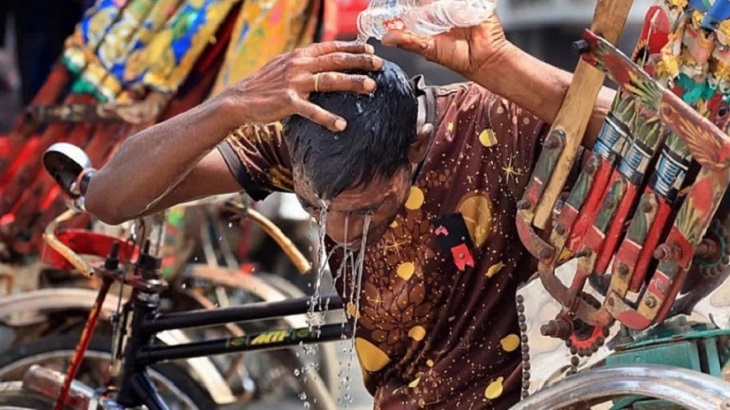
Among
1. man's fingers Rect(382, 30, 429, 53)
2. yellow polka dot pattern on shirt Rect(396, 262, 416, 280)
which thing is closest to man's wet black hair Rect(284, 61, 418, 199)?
man's fingers Rect(382, 30, 429, 53)

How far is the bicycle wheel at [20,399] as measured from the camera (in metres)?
3.81

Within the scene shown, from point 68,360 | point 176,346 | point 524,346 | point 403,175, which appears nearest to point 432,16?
point 403,175

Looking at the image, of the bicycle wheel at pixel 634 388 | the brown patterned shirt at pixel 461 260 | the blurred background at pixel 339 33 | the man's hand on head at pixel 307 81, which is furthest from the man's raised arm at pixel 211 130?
the blurred background at pixel 339 33

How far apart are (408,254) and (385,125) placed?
13.2 inches

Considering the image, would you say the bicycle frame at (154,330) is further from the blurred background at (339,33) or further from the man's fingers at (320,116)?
the blurred background at (339,33)

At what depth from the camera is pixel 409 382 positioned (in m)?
2.74

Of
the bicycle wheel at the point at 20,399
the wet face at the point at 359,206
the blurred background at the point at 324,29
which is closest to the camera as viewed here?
the wet face at the point at 359,206

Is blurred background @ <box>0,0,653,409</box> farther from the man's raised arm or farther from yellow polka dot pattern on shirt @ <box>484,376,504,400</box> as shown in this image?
yellow polka dot pattern on shirt @ <box>484,376,504,400</box>

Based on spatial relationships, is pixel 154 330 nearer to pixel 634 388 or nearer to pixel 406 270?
pixel 406 270

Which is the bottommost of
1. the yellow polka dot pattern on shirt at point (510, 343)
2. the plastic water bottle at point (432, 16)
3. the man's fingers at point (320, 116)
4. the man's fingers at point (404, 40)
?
the yellow polka dot pattern on shirt at point (510, 343)

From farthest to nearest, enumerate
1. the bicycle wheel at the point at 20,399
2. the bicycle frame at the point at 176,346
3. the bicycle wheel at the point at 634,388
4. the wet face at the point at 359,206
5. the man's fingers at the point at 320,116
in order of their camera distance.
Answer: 1. the bicycle wheel at the point at 20,399
2. the bicycle frame at the point at 176,346
3. the wet face at the point at 359,206
4. the man's fingers at the point at 320,116
5. the bicycle wheel at the point at 634,388

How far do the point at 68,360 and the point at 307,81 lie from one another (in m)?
2.05

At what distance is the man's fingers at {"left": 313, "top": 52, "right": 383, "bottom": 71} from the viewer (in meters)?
2.38

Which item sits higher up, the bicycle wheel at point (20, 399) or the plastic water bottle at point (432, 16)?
the plastic water bottle at point (432, 16)
